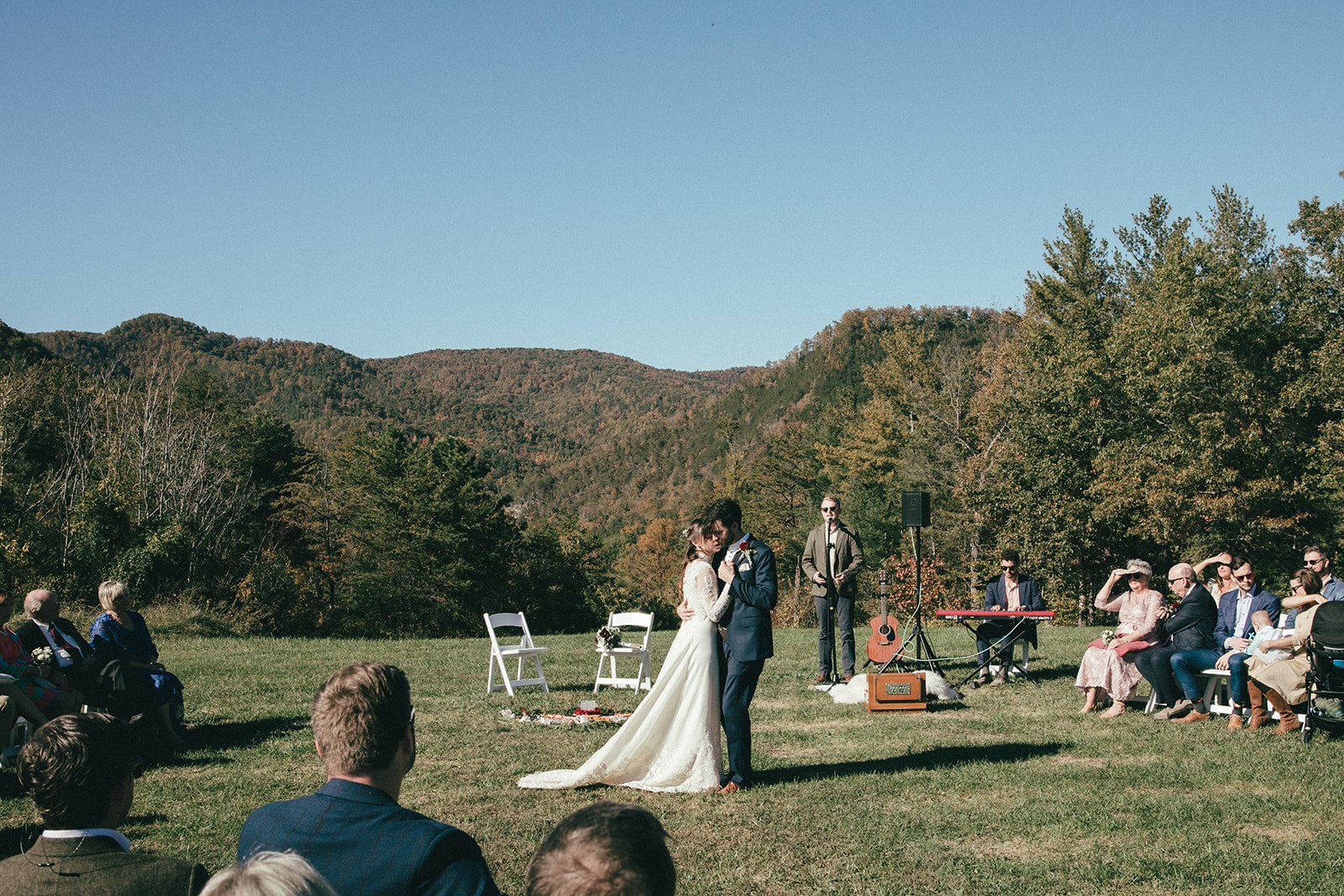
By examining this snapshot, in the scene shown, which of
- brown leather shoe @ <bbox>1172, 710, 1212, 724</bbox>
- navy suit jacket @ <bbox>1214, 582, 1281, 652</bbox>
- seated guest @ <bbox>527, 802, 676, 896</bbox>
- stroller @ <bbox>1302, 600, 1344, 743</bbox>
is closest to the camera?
seated guest @ <bbox>527, 802, 676, 896</bbox>

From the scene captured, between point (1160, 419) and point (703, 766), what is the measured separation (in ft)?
99.6

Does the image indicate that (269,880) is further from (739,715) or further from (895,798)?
(895,798)

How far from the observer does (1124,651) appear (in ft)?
33.9

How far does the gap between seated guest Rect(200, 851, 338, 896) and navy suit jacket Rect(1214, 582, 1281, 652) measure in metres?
10.3

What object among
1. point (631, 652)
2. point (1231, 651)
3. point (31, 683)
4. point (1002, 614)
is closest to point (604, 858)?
point (31, 683)

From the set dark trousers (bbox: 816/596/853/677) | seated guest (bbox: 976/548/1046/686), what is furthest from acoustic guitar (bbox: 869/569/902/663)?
seated guest (bbox: 976/548/1046/686)

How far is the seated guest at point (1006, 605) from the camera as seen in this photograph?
1244 centimetres

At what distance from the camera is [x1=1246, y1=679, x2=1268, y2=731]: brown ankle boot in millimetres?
8977

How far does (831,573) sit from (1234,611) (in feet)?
13.6

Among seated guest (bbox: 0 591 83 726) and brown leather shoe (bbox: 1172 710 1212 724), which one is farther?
brown leather shoe (bbox: 1172 710 1212 724)

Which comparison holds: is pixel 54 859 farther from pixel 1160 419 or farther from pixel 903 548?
pixel 903 548

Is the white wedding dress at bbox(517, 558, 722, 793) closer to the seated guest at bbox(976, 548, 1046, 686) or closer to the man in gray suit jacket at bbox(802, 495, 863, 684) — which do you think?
the man in gray suit jacket at bbox(802, 495, 863, 684)

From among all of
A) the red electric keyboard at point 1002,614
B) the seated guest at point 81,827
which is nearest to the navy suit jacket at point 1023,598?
the red electric keyboard at point 1002,614

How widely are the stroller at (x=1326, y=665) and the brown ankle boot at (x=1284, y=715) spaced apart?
0.51 feet
